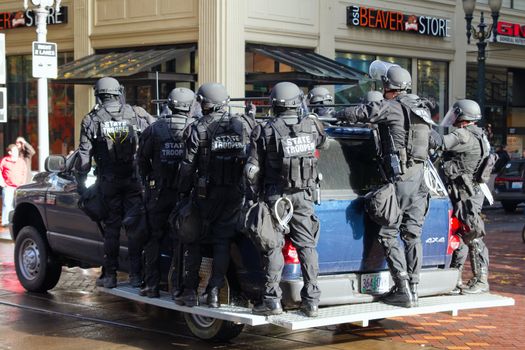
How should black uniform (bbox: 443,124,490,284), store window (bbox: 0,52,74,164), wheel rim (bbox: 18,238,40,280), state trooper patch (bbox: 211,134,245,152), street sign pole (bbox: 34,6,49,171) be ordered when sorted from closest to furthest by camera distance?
1. state trooper patch (bbox: 211,134,245,152)
2. black uniform (bbox: 443,124,490,284)
3. wheel rim (bbox: 18,238,40,280)
4. street sign pole (bbox: 34,6,49,171)
5. store window (bbox: 0,52,74,164)

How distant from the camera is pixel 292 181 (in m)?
7.14

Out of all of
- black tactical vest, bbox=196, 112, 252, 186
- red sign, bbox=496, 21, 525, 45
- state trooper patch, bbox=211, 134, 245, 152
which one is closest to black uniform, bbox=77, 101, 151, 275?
black tactical vest, bbox=196, 112, 252, 186

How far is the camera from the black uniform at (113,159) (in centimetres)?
891

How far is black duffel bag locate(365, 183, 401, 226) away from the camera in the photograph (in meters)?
7.32

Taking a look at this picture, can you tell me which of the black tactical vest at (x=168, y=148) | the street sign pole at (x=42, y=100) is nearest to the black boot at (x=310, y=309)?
the black tactical vest at (x=168, y=148)

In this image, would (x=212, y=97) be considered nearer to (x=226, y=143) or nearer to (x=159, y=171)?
(x=226, y=143)

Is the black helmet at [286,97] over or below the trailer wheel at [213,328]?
over

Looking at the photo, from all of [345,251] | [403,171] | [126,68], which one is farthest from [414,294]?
[126,68]

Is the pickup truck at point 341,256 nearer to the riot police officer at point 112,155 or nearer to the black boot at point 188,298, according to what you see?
the black boot at point 188,298

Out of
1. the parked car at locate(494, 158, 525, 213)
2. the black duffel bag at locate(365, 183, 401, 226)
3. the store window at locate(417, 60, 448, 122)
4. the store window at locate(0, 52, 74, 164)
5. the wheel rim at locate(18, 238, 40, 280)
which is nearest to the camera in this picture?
the black duffel bag at locate(365, 183, 401, 226)

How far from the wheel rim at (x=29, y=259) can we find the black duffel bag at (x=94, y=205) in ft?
5.31

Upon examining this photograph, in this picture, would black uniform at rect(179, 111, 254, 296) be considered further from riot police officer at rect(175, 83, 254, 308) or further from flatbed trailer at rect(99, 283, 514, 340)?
flatbed trailer at rect(99, 283, 514, 340)

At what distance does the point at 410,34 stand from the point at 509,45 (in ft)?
16.7

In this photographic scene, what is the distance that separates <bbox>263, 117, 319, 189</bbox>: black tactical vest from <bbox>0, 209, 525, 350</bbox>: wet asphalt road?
1.57 meters
